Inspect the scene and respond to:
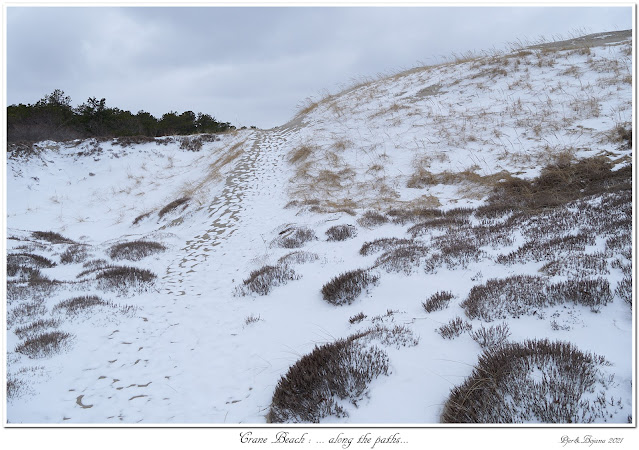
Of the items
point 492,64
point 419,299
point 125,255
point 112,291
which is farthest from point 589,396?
point 492,64

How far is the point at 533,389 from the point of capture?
2777mm

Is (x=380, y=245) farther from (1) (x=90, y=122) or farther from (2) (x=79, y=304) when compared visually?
(1) (x=90, y=122)

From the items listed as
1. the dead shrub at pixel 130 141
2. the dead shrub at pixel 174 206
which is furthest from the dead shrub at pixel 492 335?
the dead shrub at pixel 130 141

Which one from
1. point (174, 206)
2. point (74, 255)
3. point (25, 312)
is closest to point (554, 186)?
point (25, 312)

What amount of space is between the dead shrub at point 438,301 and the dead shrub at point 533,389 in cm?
182

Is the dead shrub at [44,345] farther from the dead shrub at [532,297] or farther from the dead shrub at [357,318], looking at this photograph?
the dead shrub at [532,297]

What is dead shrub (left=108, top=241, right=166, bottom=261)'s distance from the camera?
38.6ft

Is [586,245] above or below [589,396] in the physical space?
above

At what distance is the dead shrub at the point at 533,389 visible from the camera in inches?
104

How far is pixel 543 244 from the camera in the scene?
6480mm

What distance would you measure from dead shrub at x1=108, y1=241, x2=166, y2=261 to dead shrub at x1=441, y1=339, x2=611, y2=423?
1122cm

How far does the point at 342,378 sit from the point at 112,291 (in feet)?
23.4

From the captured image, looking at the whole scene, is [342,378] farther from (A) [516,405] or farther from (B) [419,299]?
(B) [419,299]

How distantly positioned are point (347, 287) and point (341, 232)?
4.26 meters
